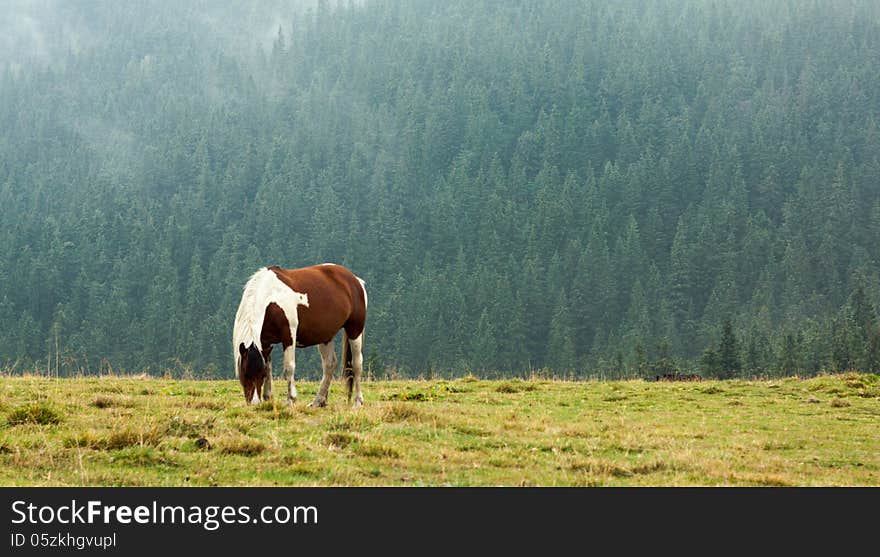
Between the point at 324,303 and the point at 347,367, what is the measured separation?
1.88 metres

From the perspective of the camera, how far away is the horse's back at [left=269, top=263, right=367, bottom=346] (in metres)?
16.7

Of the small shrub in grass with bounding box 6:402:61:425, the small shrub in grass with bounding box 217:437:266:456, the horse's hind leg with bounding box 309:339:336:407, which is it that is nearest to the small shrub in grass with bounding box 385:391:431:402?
the horse's hind leg with bounding box 309:339:336:407

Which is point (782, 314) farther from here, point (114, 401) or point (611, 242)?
point (114, 401)

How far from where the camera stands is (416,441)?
13.0 m

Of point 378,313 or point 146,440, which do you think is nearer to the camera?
point 146,440

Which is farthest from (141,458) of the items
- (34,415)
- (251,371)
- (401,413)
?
(401,413)

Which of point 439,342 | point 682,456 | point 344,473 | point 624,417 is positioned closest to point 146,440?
point 344,473

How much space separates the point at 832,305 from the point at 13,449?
565 ft

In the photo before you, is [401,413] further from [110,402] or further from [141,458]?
[110,402]

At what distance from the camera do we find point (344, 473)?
10422mm

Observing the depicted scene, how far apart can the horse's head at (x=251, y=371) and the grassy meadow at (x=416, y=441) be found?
52 cm

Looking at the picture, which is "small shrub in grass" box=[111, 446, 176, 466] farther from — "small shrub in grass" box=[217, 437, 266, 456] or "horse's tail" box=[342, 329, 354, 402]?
"horse's tail" box=[342, 329, 354, 402]

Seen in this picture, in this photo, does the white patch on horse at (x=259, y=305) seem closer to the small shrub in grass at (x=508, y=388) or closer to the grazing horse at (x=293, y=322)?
the grazing horse at (x=293, y=322)
